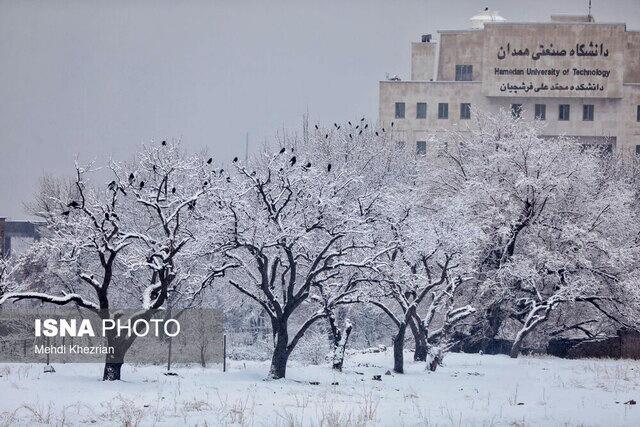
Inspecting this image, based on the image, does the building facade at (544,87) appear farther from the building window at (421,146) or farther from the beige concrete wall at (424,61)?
the beige concrete wall at (424,61)

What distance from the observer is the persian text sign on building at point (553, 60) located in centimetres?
10050

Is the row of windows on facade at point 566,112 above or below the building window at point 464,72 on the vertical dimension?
below

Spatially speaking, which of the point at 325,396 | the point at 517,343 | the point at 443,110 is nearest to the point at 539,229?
the point at 517,343

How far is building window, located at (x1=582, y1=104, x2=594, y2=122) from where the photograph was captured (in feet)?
337

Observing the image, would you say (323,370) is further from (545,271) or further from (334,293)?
(545,271)

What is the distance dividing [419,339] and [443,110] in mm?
65130

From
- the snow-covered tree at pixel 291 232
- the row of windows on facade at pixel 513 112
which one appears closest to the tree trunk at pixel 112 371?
the snow-covered tree at pixel 291 232

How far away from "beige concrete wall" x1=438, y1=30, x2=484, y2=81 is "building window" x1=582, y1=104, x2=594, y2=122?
10.3 metres

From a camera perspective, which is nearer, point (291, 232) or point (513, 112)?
point (291, 232)

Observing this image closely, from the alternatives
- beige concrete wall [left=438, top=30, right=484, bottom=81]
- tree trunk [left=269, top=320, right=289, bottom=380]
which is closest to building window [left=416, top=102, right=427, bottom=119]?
beige concrete wall [left=438, top=30, right=484, bottom=81]

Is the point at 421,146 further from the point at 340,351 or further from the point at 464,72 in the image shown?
the point at 340,351

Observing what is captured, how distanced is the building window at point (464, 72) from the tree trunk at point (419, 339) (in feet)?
219

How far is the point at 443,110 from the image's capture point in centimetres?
10450

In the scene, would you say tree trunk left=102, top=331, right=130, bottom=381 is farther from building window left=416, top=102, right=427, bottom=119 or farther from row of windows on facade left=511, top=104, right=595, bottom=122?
row of windows on facade left=511, top=104, right=595, bottom=122
